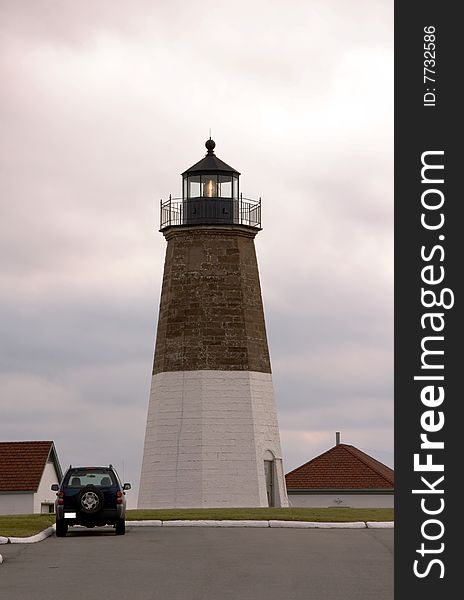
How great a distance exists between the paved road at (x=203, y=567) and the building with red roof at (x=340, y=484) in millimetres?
37877

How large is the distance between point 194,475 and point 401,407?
33782 mm

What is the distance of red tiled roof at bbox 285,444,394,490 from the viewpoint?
72250 millimetres

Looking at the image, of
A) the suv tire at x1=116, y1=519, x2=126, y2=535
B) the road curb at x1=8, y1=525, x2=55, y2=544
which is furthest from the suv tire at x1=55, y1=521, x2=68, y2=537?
the suv tire at x1=116, y1=519, x2=126, y2=535

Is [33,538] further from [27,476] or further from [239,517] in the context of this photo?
[27,476]

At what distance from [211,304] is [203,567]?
99.3ft

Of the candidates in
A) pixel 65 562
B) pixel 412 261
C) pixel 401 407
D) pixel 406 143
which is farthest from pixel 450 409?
pixel 65 562

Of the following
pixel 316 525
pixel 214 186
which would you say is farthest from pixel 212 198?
pixel 316 525

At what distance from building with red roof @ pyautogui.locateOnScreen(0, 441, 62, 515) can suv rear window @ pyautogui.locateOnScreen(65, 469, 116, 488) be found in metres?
28.0

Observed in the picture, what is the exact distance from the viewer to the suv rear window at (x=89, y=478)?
1387 inches

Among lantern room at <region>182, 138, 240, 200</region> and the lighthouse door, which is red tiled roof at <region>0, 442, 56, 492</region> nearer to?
the lighthouse door

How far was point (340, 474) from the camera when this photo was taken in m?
73.1

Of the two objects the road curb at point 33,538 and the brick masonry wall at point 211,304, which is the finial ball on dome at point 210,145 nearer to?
the brick masonry wall at point 211,304

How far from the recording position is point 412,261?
19.4 meters

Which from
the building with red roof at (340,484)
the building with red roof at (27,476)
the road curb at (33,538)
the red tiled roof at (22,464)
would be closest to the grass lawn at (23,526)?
the road curb at (33,538)
